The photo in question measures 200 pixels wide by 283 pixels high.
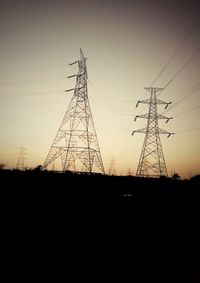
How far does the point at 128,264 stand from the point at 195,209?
12208 mm

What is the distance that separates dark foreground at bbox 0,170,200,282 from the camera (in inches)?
308

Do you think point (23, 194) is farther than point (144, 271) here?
Yes

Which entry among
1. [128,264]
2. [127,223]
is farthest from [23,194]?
[128,264]

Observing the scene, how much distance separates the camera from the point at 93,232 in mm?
10555

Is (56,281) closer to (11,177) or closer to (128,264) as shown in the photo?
(128,264)

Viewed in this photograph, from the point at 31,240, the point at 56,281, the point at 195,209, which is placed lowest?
the point at 56,281

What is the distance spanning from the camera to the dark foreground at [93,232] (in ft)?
25.6

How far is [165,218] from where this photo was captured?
1567 cm

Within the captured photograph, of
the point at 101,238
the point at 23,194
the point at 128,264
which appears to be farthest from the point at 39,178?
the point at 128,264

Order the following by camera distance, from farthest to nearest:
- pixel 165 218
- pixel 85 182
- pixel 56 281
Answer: pixel 85 182
pixel 165 218
pixel 56 281

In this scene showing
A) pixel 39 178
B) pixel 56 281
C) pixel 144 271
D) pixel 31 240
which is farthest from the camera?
pixel 39 178

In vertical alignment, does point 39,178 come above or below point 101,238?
above

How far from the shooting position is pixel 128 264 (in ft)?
27.3

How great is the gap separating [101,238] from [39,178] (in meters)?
9.51
